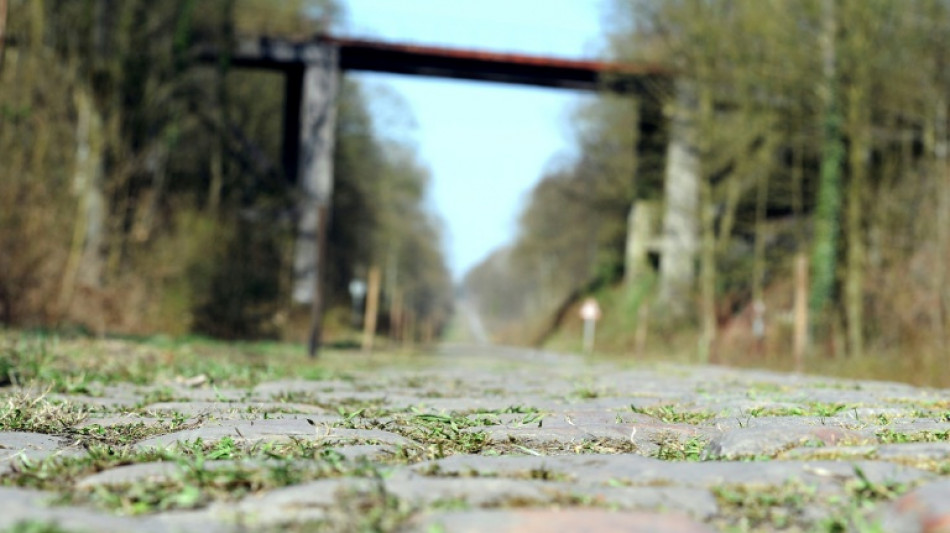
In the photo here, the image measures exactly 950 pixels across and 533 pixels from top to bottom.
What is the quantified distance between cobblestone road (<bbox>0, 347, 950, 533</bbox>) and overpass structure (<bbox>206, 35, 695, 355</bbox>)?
25385 mm

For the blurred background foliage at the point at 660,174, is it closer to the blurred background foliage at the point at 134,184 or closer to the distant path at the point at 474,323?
the blurred background foliage at the point at 134,184

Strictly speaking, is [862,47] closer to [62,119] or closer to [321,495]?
[62,119]

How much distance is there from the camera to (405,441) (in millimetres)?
3836

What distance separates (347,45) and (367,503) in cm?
2972

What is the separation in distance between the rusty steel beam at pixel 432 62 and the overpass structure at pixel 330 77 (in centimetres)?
3

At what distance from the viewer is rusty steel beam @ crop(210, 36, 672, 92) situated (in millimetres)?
30984

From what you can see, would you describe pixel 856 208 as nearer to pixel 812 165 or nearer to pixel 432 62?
pixel 812 165

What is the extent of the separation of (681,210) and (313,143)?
10.1 m

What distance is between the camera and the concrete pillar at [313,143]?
31.2 metres

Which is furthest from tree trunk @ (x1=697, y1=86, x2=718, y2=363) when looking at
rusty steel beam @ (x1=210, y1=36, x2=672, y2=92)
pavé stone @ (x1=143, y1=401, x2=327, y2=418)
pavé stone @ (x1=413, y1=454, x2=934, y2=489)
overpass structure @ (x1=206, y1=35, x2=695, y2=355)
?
pavé stone @ (x1=413, y1=454, x2=934, y2=489)

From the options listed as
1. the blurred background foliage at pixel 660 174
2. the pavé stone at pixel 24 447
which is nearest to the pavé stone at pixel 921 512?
the pavé stone at pixel 24 447

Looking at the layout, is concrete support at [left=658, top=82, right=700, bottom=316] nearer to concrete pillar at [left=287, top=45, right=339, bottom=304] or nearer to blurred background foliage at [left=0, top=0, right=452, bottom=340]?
concrete pillar at [left=287, top=45, right=339, bottom=304]

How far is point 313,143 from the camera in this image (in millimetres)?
31469

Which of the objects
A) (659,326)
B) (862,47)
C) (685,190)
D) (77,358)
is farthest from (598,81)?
(77,358)
